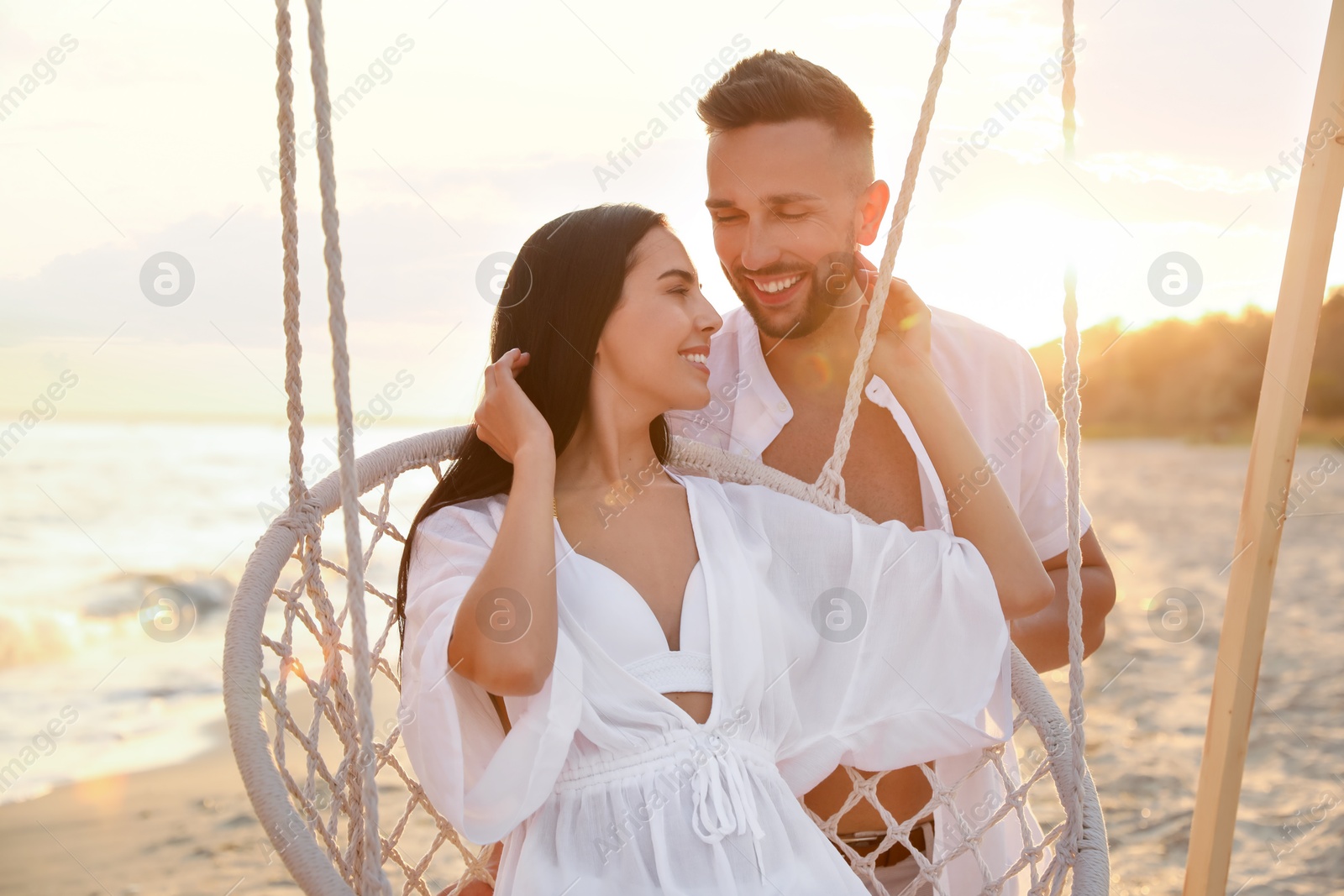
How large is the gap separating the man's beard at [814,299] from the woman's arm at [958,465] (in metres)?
0.46

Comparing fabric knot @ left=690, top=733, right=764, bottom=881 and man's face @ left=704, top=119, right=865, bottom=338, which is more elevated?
man's face @ left=704, top=119, right=865, bottom=338

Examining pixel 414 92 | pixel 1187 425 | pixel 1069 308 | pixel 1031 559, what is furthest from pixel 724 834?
pixel 1187 425

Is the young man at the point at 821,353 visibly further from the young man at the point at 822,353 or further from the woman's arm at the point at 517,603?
the woman's arm at the point at 517,603

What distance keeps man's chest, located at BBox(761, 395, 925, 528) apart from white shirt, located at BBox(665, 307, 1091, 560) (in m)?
0.04

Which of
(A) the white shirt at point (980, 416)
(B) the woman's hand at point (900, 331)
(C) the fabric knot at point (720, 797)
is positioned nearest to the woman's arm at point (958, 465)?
(B) the woman's hand at point (900, 331)

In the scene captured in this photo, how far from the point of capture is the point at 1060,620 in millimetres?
2111

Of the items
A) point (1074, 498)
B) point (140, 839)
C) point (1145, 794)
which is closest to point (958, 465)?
point (1074, 498)

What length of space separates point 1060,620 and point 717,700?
1024 mm

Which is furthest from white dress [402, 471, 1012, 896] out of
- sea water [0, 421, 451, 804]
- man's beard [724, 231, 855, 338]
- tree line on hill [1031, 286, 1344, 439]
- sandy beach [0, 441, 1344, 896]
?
tree line on hill [1031, 286, 1344, 439]

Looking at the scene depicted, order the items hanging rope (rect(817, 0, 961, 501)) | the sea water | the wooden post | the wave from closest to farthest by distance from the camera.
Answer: hanging rope (rect(817, 0, 961, 501)), the wooden post, the sea water, the wave

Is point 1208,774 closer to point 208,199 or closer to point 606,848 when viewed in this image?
point 606,848

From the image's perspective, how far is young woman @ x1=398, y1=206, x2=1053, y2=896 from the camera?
1.32 metres

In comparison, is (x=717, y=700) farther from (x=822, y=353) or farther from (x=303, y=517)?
(x=822, y=353)

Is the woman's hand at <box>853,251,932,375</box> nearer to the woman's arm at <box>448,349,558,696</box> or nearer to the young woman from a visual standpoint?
the young woman
